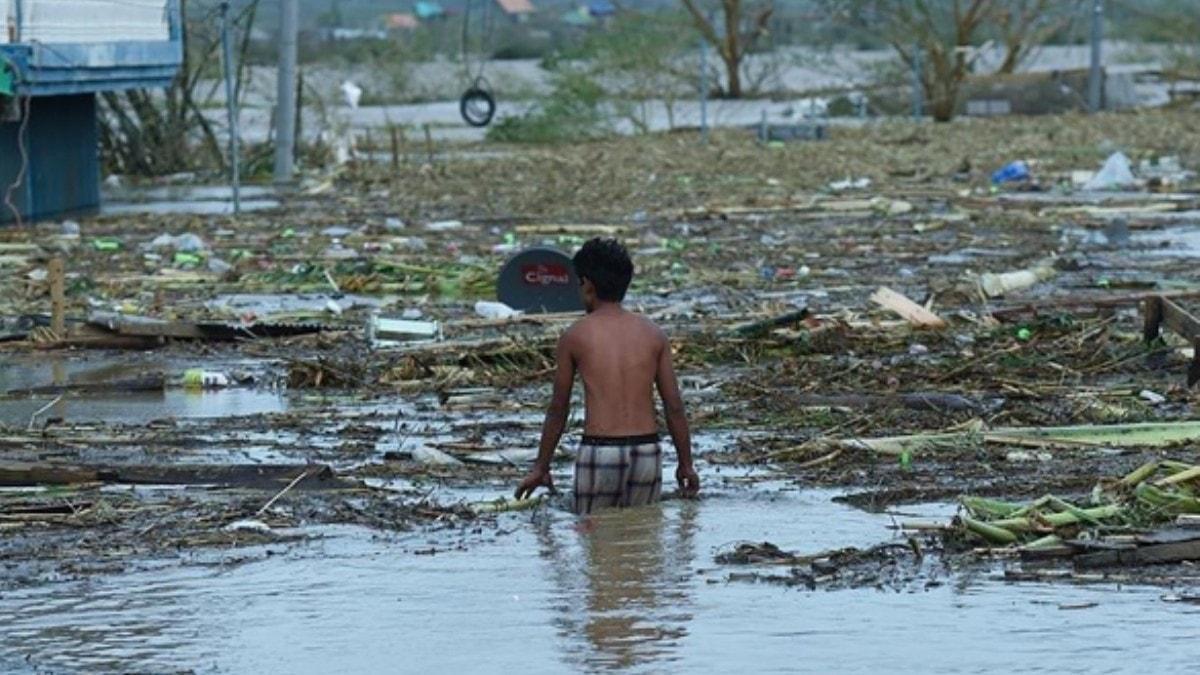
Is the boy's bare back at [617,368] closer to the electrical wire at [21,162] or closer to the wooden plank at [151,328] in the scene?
the wooden plank at [151,328]

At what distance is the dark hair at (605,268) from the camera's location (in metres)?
8.58

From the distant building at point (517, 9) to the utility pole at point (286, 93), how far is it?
7160cm

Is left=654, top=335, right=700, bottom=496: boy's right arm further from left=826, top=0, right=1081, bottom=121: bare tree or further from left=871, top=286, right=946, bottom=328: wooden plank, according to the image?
left=826, top=0, right=1081, bottom=121: bare tree

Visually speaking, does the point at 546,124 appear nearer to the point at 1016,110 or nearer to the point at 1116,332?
the point at 1016,110

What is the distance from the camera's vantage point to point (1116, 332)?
516 inches

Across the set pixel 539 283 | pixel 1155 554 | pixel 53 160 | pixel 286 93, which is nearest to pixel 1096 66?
pixel 286 93

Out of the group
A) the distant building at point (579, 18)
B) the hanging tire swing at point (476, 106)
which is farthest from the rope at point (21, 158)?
the distant building at point (579, 18)

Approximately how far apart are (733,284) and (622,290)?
8669 mm

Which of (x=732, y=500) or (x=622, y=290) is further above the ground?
(x=622, y=290)

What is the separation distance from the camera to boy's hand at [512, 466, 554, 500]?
855 centimetres

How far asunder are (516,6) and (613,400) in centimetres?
11033

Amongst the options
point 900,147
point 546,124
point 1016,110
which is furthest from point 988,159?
point 1016,110

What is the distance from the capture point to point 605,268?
8.59 metres

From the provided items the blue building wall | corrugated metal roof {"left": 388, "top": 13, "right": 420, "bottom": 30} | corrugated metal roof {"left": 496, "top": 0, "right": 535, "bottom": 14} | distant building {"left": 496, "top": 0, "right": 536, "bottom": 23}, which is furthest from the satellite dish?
corrugated metal roof {"left": 496, "top": 0, "right": 535, "bottom": 14}
